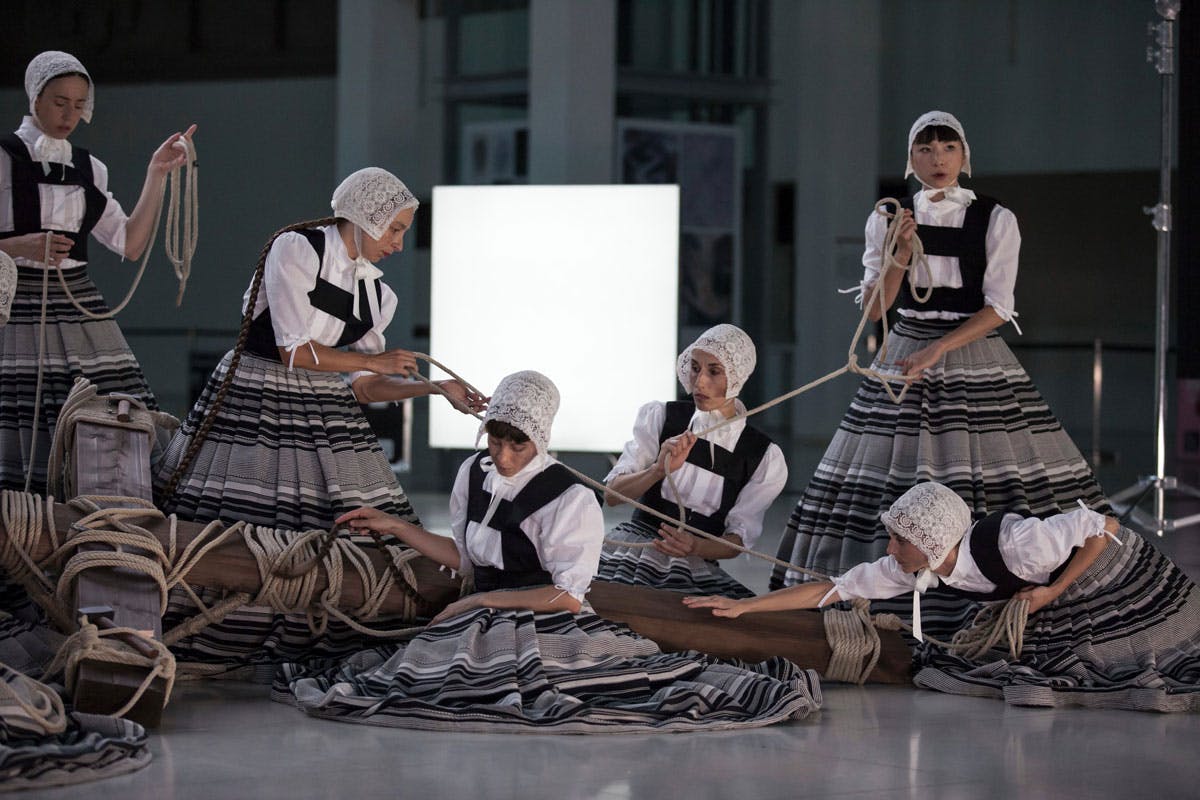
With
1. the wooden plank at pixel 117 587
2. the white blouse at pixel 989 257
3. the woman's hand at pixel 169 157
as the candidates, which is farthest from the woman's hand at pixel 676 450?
the woman's hand at pixel 169 157

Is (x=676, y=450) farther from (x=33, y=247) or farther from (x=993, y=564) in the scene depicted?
(x=33, y=247)

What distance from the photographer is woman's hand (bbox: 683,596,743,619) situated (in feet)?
12.7

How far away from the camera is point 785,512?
8117 mm

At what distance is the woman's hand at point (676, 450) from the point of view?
4.35 metres

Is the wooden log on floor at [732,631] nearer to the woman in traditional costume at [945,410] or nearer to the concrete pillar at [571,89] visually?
the woman in traditional costume at [945,410]

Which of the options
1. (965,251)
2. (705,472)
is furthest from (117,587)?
(965,251)

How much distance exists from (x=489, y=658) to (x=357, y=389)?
0.92m

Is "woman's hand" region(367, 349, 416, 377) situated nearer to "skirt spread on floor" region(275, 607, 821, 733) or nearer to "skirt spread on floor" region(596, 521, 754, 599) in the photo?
"skirt spread on floor" region(275, 607, 821, 733)

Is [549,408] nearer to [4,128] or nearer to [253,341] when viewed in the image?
[253,341]

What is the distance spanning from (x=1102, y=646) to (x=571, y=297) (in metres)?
4.50

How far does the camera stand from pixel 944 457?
4.40m

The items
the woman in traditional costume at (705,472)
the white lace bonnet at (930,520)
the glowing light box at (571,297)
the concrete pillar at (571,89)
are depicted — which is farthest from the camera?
the concrete pillar at (571,89)

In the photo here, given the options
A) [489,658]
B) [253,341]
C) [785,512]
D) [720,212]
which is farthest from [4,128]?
[489,658]

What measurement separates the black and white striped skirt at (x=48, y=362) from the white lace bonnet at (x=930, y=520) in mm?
1995
